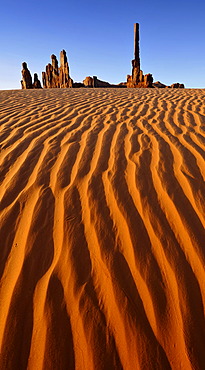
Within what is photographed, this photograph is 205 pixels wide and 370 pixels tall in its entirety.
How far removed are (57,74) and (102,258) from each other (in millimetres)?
46186

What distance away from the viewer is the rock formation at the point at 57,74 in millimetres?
38844

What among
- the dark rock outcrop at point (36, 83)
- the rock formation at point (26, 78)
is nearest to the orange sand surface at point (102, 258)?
the rock formation at point (26, 78)

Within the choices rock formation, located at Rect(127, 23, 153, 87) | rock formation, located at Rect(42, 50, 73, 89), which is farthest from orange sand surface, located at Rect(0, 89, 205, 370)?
rock formation, located at Rect(42, 50, 73, 89)

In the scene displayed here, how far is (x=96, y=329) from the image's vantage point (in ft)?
3.95

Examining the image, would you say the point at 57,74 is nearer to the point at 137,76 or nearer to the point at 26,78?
the point at 26,78

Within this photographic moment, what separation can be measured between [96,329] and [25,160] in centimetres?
200

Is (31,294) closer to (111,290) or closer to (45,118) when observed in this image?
(111,290)

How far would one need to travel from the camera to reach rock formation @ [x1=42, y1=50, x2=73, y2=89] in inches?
1529

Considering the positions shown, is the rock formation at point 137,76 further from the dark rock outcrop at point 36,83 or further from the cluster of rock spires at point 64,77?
the dark rock outcrop at point 36,83

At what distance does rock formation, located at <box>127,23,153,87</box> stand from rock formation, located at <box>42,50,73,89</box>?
33.9ft

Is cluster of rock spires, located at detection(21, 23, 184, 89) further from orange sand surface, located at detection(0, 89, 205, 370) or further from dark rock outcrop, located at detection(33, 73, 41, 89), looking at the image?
orange sand surface, located at detection(0, 89, 205, 370)

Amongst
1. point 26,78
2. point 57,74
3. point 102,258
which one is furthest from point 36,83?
point 102,258

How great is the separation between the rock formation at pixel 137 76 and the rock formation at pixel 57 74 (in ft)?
33.9

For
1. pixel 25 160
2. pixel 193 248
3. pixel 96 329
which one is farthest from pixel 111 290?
pixel 25 160
